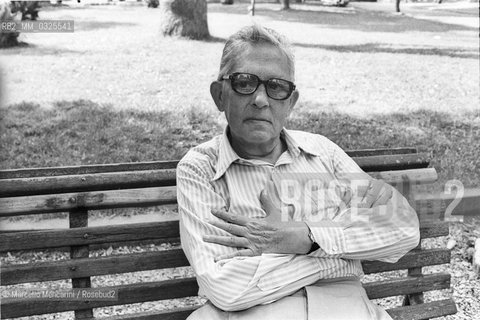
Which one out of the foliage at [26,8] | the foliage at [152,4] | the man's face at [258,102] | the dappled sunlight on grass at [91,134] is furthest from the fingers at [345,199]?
the foliage at [152,4]

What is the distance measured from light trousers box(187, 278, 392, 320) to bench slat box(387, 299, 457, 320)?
13.6 inches

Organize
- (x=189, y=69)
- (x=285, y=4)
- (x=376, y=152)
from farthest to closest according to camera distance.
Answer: (x=285, y=4)
(x=189, y=69)
(x=376, y=152)

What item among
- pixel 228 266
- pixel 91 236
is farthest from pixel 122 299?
pixel 228 266

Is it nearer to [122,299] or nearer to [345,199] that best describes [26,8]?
[122,299]

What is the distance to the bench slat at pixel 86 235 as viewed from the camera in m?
2.58

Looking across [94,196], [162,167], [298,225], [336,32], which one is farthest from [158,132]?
[336,32]

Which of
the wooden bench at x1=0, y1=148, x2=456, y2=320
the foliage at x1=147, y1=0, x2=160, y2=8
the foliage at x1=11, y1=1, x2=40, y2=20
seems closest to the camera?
the wooden bench at x1=0, y1=148, x2=456, y2=320

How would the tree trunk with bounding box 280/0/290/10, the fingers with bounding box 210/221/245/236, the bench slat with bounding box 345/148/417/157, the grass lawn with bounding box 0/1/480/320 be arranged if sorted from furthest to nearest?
the tree trunk with bounding box 280/0/290/10 < the grass lawn with bounding box 0/1/480/320 < the bench slat with bounding box 345/148/417/157 < the fingers with bounding box 210/221/245/236

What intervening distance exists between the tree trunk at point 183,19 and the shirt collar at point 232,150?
704 centimetres

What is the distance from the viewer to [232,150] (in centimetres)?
275

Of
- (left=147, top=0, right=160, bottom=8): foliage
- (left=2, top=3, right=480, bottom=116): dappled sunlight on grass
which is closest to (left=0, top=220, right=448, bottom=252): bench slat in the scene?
(left=2, top=3, right=480, bottom=116): dappled sunlight on grass

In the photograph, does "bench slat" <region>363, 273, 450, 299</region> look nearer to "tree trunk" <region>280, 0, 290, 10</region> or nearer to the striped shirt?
the striped shirt

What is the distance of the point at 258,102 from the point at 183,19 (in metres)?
7.37

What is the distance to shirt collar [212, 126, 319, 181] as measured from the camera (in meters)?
2.72
